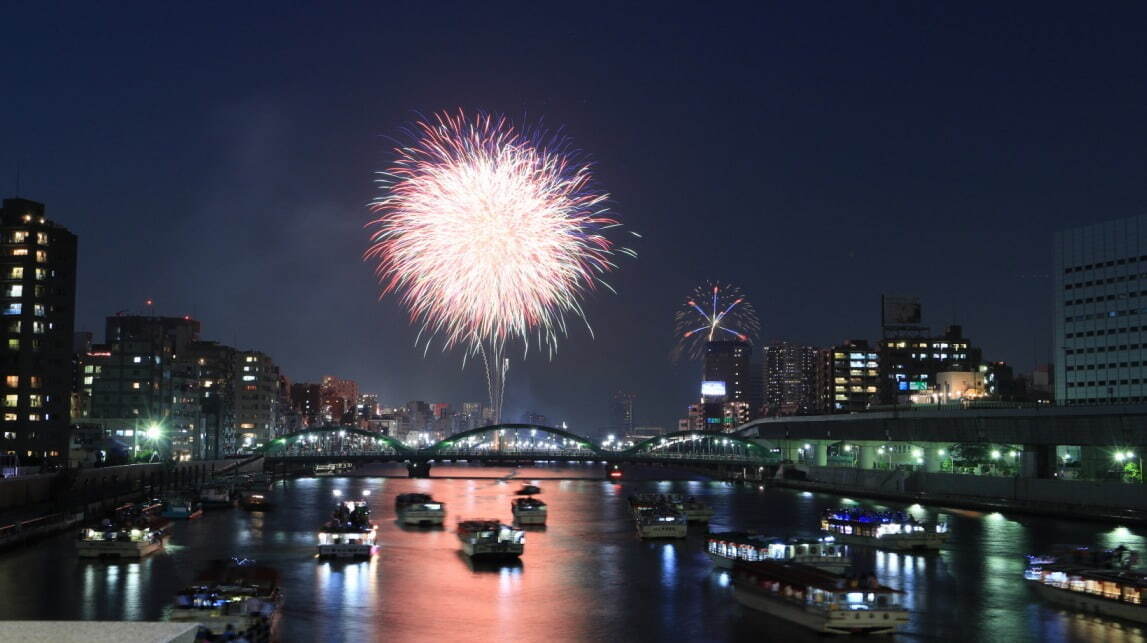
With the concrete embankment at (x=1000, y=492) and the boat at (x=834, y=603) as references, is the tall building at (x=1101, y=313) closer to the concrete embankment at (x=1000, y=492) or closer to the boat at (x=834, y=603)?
the concrete embankment at (x=1000, y=492)

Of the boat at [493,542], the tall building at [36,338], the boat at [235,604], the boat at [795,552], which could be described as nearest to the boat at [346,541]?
the boat at [493,542]

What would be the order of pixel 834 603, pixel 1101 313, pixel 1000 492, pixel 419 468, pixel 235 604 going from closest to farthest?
pixel 235 604 < pixel 834 603 < pixel 1000 492 < pixel 1101 313 < pixel 419 468

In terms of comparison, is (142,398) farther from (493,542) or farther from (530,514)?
(493,542)

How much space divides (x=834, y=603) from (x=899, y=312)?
146 metres

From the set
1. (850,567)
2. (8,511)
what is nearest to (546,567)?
(850,567)

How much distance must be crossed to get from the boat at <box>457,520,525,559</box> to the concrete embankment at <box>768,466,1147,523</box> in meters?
40.4

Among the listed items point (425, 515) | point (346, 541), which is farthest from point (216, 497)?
point (346, 541)

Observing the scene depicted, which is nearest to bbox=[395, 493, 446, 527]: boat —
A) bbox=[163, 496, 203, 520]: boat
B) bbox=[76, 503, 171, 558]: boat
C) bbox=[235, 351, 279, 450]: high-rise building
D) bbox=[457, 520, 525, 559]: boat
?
bbox=[163, 496, 203, 520]: boat

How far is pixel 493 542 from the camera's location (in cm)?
5147

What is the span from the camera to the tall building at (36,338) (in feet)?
279

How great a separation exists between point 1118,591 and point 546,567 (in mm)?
24070

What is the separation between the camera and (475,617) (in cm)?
3656

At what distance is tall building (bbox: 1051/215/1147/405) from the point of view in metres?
114

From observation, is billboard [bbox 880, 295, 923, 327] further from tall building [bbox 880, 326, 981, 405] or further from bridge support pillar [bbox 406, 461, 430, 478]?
bridge support pillar [bbox 406, 461, 430, 478]
